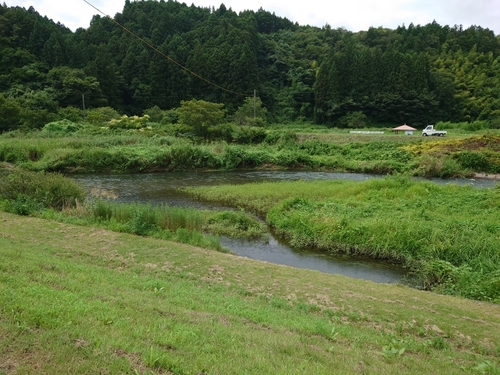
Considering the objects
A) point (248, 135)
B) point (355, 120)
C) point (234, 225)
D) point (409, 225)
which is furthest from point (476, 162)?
point (355, 120)

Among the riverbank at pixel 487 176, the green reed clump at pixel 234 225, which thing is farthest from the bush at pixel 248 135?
the green reed clump at pixel 234 225

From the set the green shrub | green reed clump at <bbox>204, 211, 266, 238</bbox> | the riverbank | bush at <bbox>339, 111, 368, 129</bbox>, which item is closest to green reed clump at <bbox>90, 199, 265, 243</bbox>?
green reed clump at <bbox>204, 211, 266, 238</bbox>

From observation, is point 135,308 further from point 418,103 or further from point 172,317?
point 418,103

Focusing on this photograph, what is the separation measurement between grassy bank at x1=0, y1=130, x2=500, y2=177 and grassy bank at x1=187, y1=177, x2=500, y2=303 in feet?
40.1

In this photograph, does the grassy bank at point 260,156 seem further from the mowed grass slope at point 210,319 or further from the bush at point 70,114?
the mowed grass slope at point 210,319

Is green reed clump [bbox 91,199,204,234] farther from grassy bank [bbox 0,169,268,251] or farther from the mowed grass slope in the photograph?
the mowed grass slope

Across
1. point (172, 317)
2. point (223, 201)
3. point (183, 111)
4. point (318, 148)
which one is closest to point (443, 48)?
point (318, 148)

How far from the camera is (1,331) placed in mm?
3635

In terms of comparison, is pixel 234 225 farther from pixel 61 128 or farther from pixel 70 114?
pixel 70 114

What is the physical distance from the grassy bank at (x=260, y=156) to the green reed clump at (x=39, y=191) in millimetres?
13927

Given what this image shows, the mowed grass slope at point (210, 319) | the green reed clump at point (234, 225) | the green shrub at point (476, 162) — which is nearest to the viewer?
the mowed grass slope at point (210, 319)

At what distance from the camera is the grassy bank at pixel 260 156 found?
28.0m

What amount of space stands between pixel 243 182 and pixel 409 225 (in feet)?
48.5

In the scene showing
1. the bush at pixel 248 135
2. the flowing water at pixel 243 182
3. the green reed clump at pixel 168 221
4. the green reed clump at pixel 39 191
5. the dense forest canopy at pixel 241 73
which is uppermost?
the dense forest canopy at pixel 241 73
